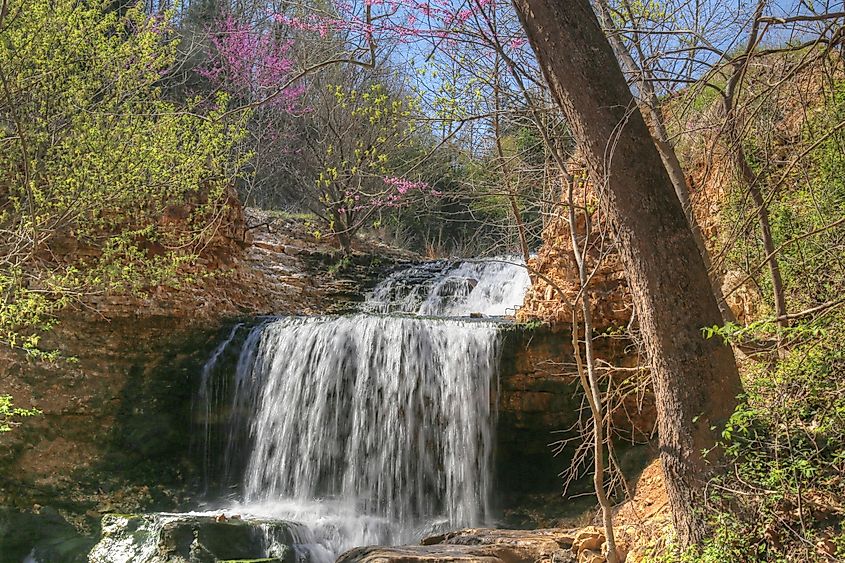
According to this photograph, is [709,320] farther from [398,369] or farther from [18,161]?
[18,161]

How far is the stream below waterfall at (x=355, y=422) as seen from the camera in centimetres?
789

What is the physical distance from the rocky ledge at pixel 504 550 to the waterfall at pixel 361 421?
194cm

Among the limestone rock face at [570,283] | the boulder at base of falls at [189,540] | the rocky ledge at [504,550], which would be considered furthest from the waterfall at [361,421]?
the rocky ledge at [504,550]

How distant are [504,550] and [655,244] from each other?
2.76m

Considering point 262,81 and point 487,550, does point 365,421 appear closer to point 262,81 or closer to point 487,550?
point 487,550

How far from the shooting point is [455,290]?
12141 mm

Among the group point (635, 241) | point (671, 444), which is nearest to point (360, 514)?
point (671, 444)

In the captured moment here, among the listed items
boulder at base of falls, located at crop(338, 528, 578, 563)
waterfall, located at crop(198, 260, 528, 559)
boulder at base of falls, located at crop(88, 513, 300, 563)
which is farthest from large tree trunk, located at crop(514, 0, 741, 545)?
waterfall, located at crop(198, 260, 528, 559)

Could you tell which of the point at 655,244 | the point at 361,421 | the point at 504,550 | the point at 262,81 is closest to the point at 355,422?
the point at 361,421

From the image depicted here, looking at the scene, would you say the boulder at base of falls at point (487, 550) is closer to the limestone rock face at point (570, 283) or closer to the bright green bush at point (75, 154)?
the limestone rock face at point (570, 283)

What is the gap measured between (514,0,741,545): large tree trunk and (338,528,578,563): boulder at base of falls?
1.60 meters

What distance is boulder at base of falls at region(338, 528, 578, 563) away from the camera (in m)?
4.87

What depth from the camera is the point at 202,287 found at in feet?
30.6

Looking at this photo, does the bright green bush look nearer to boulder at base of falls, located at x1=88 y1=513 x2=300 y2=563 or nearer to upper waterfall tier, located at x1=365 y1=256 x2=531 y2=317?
boulder at base of falls, located at x1=88 y1=513 x2=300 y2=563
